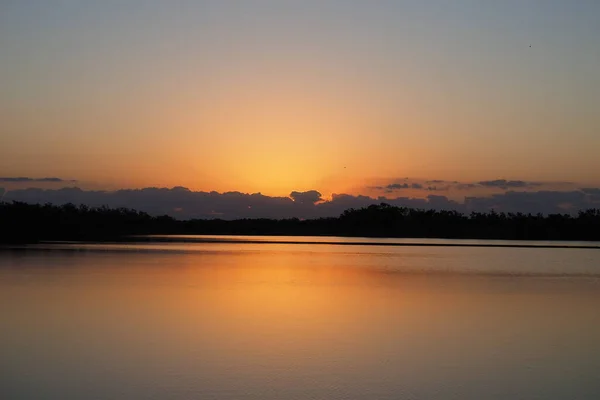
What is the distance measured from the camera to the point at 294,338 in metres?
12.3

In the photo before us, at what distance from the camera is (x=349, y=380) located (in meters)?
9.31

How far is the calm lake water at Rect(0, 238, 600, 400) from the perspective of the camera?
8.97 metres

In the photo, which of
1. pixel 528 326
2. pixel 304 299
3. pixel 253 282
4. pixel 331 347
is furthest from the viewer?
pixel 253 282

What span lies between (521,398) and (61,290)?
13.3m

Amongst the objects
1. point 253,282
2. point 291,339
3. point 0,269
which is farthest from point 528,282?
point 0,269

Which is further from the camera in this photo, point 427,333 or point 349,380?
point 427,333

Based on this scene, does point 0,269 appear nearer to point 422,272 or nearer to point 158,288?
point 158,288

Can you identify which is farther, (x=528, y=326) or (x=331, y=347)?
(x=528, y=326)

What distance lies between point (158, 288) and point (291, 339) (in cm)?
864

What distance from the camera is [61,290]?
18.7m

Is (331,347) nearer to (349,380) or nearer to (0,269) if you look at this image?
(349,380)

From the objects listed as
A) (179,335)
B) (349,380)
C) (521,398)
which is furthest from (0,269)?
(521,398)

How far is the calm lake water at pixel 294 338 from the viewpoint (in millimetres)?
8969

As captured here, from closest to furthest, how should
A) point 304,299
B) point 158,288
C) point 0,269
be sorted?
point 304,299 < point 158,288 < point 0,269
